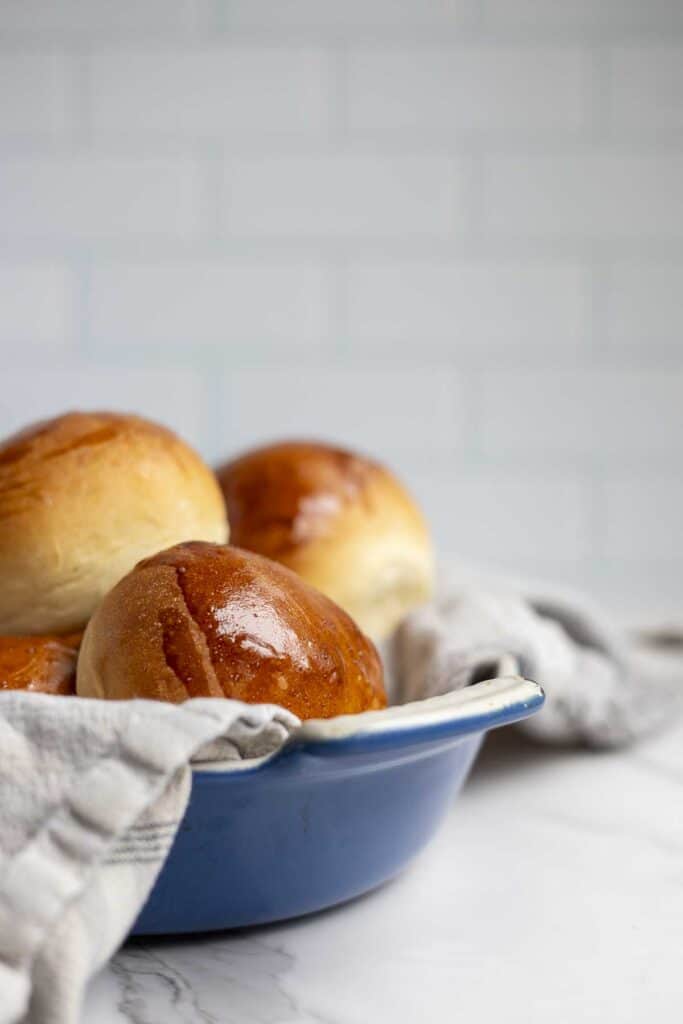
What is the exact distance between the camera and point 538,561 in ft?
5.19

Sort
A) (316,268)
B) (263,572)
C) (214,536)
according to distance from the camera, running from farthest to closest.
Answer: (316,268)
(214,536)
(263,572)

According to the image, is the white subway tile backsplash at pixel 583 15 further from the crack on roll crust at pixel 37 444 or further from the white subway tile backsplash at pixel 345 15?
the crack on roll crust at pixel 37 444

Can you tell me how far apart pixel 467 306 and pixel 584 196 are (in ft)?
0.68

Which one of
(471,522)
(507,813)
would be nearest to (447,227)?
(471,522)

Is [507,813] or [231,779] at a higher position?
[231,779]

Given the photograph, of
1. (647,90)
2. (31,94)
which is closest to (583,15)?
(647,90)

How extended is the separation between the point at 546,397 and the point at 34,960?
47.1 inches

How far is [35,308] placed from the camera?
147cm

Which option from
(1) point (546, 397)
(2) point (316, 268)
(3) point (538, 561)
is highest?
(2) point (316, 268)

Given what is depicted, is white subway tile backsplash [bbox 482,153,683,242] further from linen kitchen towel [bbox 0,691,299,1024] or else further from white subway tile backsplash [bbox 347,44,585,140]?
linen kitchen towel [bbox 0,691,299,1024]

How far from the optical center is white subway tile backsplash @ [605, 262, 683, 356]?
5.08 feet

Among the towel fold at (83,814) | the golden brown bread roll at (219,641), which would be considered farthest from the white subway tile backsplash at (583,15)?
the towel fold at (83,814)

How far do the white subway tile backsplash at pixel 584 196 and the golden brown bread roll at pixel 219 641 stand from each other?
3.26 ft

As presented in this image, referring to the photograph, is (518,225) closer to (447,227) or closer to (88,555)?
(447,227)
